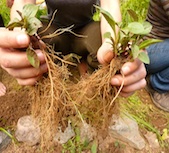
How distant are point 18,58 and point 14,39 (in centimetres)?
8

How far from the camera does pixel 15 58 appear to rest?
2.76ft

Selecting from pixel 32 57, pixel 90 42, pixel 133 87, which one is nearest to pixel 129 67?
pixel 133 87

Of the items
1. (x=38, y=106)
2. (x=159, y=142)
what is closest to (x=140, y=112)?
(x=159, y=142)

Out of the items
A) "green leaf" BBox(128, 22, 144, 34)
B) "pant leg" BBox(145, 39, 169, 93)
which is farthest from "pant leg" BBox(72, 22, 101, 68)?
"green leaf" BBox(128, 22, 144, 34)

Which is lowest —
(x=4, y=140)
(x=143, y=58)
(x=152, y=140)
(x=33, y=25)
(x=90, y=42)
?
(x=152, y=140)

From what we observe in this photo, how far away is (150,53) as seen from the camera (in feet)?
5.59

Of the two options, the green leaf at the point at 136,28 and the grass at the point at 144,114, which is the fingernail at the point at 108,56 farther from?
the grass at the point at 144,114

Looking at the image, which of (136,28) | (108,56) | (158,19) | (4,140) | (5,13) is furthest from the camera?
(5,13)

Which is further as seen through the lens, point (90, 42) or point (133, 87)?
point (90, 42)

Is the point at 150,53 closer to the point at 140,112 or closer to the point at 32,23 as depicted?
the point at 140,112

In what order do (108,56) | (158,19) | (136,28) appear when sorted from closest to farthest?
(136,28) → (108,56) → (158,19)

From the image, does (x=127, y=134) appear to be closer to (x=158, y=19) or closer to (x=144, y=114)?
(x=144, y=114)

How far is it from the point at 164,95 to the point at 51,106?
1.07 metres

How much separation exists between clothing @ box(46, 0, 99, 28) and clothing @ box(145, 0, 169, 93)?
1.30ft
